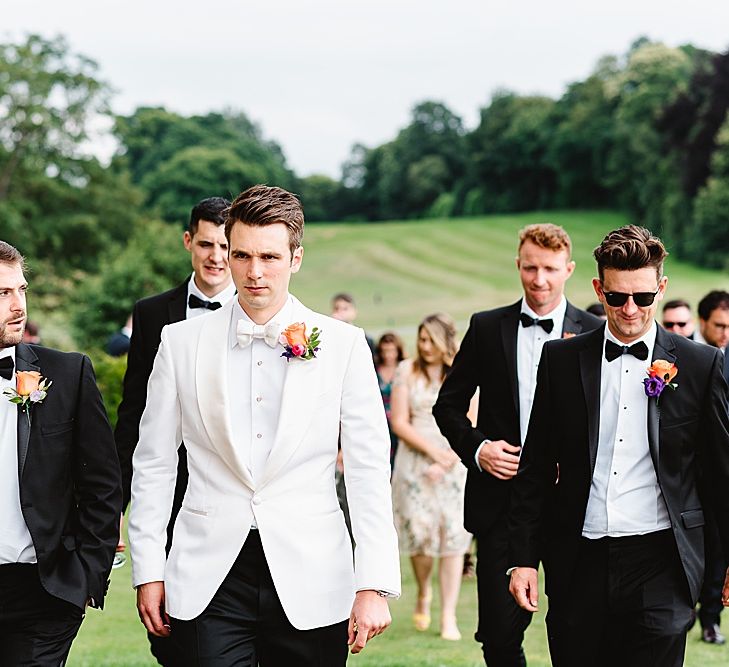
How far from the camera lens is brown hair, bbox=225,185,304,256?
13.1 feet

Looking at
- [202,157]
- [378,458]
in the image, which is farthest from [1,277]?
[202,157]

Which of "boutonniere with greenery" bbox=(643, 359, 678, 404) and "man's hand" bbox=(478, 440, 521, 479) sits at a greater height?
"boutonniere with greenery" bbox=(643, 359, 678, 404)

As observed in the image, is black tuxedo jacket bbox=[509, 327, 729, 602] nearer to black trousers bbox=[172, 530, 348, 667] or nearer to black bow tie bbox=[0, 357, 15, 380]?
black trousers bbox=[172, 530, 348, 667]

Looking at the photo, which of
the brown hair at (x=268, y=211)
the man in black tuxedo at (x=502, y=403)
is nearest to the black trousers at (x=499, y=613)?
the man in black tuxedo at (x=502, y=403)

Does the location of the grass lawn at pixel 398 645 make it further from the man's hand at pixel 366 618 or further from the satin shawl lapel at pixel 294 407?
the satin shawl lapel at pixel 294 407

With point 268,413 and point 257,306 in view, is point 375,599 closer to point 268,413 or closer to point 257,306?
point 268,413

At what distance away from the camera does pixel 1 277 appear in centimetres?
424

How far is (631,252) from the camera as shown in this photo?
462 cm

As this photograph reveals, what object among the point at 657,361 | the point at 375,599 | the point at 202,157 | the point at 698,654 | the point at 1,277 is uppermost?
the point at 202,157

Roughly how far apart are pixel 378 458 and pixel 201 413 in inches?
26.1

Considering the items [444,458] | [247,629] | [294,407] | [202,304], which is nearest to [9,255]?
[294,407]

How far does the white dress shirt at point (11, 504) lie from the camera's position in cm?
420

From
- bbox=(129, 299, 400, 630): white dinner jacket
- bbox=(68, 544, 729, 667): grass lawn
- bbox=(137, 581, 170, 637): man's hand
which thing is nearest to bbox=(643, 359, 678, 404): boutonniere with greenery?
bbox=(129, 299, 400, 630): white dinner jacket

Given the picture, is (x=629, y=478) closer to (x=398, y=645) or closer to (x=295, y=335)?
(x=295, y=335)
